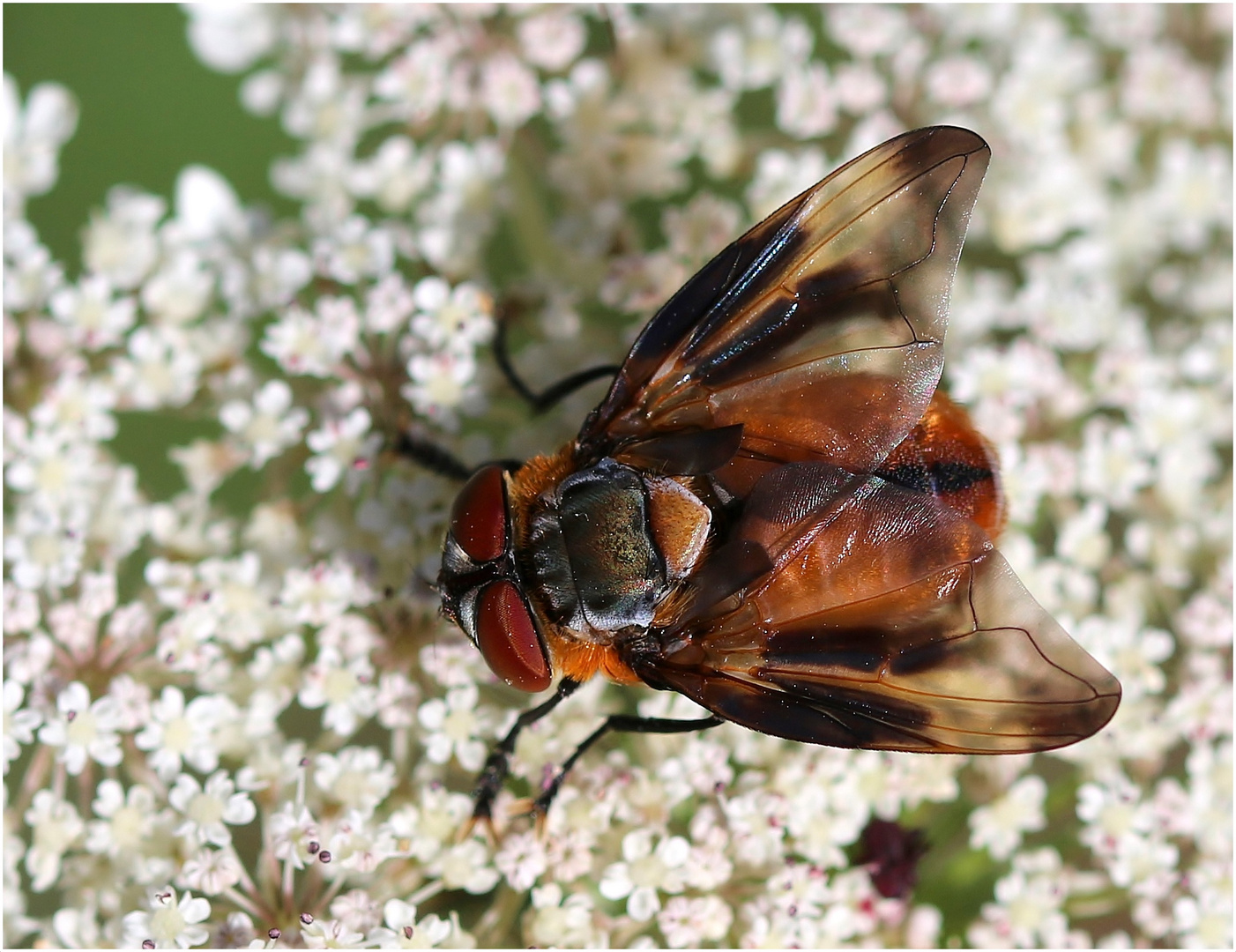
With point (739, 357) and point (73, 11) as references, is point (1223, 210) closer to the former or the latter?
point (739, 357)

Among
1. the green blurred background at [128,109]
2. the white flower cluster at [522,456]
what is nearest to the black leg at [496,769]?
the white flower cluster at [522,456]

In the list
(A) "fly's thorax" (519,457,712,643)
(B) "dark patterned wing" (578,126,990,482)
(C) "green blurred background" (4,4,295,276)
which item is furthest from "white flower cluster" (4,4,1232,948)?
(B) "dark patterned wing" (578,126,990,482)

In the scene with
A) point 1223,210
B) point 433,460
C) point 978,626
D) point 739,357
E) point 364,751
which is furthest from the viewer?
point 1223,210

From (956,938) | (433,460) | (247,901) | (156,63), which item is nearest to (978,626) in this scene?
(956,938)

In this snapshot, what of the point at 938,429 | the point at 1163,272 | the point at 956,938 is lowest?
the point at 956,938

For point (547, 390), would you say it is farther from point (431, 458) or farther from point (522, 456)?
point (431, 458)

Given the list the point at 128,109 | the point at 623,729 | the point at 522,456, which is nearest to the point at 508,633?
the point at 623,729
